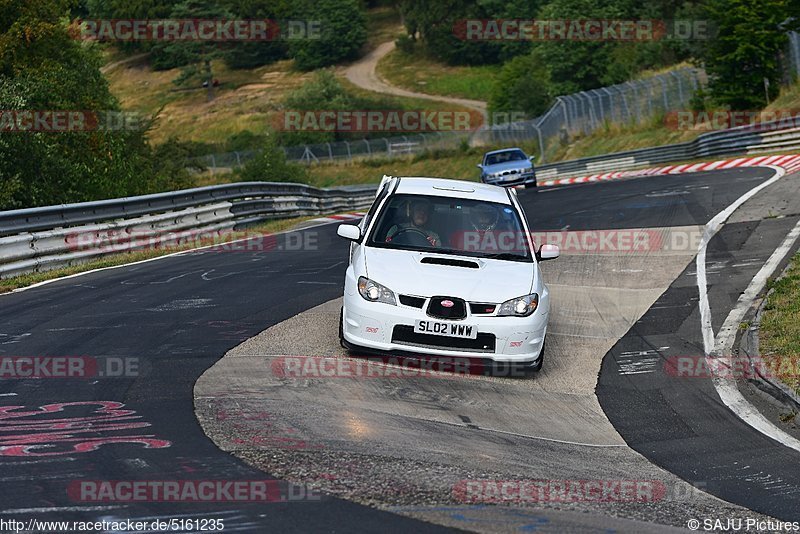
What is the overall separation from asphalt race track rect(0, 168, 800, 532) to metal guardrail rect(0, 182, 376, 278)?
40.5 inches

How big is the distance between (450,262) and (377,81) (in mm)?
109551

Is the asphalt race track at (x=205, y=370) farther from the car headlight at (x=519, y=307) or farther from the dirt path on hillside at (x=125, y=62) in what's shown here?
the dirt path on hillside at (x=125, y=62)

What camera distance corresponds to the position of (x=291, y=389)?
8.67 metres

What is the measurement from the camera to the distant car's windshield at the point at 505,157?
36438 millimetres

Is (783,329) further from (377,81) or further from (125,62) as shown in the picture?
(125,62)

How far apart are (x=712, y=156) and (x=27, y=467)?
36.3 metres

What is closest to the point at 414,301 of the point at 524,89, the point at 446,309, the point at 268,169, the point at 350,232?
the point at 446,309

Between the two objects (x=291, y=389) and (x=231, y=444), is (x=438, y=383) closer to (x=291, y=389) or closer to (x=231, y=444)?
(x=291, y=389)

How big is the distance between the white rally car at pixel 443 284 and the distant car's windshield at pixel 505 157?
2557 centimetres

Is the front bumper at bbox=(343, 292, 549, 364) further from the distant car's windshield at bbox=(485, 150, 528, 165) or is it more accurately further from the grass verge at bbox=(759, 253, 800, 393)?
the distant car's windshield at bbox=(485, 150, 528, 165)

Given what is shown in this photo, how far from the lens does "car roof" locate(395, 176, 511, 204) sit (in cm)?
1127

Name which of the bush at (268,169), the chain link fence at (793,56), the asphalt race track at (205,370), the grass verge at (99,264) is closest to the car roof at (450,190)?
the asphalt race track at (205,370)

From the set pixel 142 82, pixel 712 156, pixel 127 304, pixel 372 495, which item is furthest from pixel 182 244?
pixel 142 82

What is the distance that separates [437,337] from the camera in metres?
9.51
